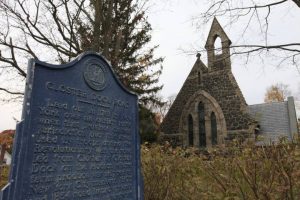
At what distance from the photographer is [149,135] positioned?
18062 mm

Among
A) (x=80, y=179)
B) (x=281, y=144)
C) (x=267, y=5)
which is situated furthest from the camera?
(x=267, y=5)

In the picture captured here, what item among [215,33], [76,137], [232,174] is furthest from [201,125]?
[76,137]

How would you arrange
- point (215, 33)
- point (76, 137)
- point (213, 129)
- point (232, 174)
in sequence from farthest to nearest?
point (215, 33)
point (213, 129)
point (232, 174)
point (76, 137)

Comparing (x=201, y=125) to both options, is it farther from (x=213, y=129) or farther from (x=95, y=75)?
(x=95, y=75)

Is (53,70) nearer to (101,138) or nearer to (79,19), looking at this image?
(101,138)

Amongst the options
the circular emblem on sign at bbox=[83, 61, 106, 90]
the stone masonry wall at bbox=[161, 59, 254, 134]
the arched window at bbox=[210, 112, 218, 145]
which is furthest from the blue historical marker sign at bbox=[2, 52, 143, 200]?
the arched window at bbox=[210, 112, 218, 145]

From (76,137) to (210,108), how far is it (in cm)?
1759

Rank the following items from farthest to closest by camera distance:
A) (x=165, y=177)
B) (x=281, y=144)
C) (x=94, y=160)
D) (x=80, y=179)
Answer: (x=165, y=177)
(x=281, y=144)
(x=94, y=160)
(x=80, y=179)

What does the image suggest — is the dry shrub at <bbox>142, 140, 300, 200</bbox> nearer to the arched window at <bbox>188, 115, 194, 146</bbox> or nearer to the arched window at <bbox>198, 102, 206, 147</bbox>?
the arched window at <bbox>198, 102, 206, 147</bbox>

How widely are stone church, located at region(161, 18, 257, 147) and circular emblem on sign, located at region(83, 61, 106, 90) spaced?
15.5m

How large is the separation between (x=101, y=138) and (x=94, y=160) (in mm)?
335

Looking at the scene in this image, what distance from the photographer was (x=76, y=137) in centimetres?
363

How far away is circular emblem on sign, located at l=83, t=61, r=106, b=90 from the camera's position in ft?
13.1

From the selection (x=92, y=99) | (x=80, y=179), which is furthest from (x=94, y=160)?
(x=92, y=99)
